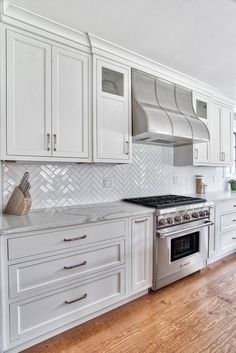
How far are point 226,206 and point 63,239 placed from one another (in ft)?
8.06

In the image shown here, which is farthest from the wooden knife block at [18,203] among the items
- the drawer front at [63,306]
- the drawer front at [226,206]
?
the drawer front at [226,206]

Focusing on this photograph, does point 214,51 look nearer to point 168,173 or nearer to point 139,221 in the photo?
point 168,173

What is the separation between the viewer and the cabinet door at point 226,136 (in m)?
3.54

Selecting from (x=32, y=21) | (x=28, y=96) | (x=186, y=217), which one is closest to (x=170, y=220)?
(x=186, y=217)

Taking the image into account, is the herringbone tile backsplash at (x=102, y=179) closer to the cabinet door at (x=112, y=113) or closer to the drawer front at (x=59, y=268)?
the cabinet door at (x=112, y=113)

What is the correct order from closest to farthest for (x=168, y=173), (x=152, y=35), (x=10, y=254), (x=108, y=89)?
1. (x=10, y=254)
2. (x=152, y=35)
3. (x=108, y=89)
4. (x=168, y=173)

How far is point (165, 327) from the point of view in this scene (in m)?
1.76

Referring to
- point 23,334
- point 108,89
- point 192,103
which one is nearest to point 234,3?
point 108,89

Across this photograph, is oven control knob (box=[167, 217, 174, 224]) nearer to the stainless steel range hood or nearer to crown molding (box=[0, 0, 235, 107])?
the stainless steel range hood

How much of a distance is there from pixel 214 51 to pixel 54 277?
2.56 m

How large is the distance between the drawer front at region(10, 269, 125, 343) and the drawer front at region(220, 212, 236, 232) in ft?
5.93

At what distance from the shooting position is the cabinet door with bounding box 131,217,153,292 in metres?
2.03

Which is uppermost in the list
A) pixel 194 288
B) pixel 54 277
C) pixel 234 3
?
pixel 234 3

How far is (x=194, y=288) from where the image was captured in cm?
235
